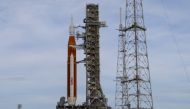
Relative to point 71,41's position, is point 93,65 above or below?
below

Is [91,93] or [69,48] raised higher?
[69,48]

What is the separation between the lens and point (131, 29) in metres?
103

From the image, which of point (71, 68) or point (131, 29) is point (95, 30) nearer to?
point (71, 68)

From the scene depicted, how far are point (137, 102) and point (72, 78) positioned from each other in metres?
28.1

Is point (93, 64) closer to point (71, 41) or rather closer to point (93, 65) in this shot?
point (93, 65)

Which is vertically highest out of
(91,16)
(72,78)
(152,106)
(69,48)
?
(91,16)

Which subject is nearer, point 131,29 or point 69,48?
point 131,29

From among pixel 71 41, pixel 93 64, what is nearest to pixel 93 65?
pixel 93 64

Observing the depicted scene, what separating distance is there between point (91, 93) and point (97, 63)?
7887 millimetres

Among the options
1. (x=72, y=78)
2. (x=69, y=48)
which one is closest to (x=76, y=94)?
(x=72, y=78)

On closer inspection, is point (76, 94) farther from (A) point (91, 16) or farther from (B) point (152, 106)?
(B) point (152, 106)

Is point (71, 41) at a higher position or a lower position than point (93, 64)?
higher

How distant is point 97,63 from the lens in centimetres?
12644

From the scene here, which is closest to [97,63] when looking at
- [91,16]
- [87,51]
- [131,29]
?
[87,51]
